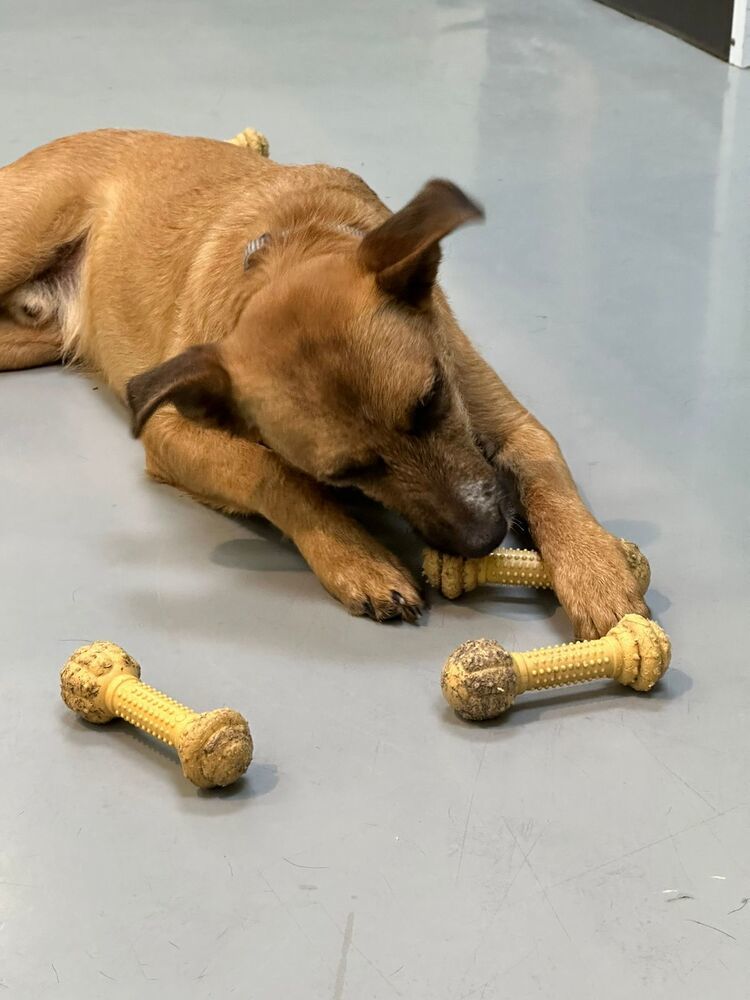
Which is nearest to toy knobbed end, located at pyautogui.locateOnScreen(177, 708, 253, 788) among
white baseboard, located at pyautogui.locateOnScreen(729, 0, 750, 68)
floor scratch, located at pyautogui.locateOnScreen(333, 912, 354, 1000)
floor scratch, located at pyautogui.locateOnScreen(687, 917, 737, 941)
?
floor scratch, located at pyautogui.locateOnScreen(333, 912, 354, 1000)

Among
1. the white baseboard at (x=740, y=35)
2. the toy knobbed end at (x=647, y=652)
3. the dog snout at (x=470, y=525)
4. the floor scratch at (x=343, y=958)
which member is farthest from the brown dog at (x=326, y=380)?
the white baseboard at (x=740, y=35)

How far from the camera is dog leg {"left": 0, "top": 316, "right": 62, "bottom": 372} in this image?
4.69m

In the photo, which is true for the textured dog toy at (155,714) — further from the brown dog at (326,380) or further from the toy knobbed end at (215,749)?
the brown dog at (326,380)

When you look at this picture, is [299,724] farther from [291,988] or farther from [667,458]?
[667,458]

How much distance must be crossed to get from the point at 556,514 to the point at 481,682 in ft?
2.34

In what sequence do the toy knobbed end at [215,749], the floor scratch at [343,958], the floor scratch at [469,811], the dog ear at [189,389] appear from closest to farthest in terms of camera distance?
the floor scratch at [343,958] < the floor scratch at [469,811] < the toy knobbed end at [215,749] < the dog ear at [189,389]

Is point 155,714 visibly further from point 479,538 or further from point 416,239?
point 416,239

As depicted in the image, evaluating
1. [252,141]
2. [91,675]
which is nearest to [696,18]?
[252,141]

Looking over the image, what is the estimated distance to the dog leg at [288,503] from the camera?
10.5ft

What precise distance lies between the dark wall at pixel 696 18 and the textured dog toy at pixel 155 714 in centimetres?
581

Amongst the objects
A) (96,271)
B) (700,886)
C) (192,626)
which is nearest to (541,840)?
(700,886)

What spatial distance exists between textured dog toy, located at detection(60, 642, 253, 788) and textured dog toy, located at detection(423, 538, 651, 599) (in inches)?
29.5

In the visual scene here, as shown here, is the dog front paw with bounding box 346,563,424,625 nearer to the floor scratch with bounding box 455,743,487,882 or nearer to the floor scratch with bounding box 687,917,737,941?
the floor scratch with bounding box 455,743,487,882

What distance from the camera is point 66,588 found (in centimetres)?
340
